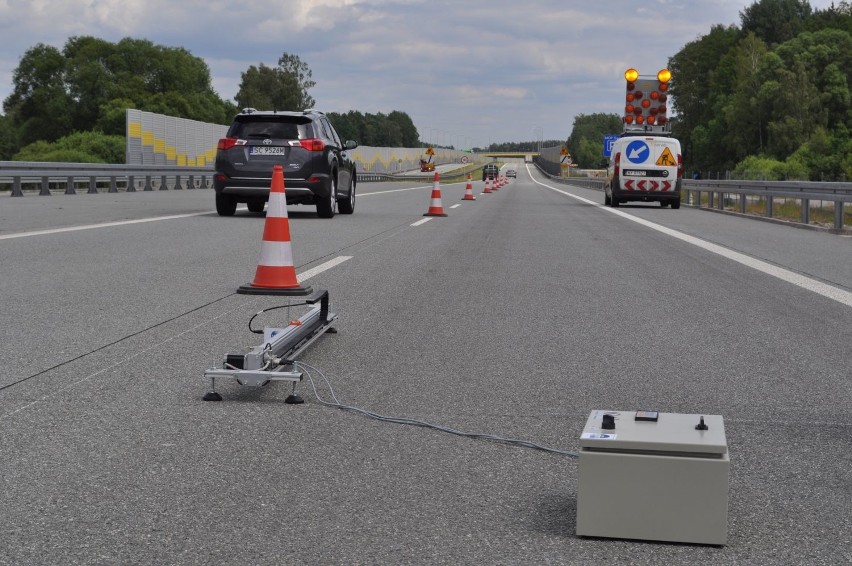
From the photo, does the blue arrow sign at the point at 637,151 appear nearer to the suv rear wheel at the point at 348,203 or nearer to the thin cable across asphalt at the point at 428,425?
the suv rear wheel at the point at 348,203

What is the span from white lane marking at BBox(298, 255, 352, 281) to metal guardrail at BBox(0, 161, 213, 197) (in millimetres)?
17355

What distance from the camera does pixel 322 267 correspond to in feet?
35.5

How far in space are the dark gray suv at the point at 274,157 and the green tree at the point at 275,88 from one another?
13997 cm

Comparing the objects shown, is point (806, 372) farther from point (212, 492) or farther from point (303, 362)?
point (212, 492)

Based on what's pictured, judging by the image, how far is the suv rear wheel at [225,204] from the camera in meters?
19.2

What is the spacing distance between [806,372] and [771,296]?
11.7 feet

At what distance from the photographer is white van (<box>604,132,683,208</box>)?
30156 millimetres

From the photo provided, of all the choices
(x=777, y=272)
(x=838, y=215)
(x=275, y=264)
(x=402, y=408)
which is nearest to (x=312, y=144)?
(x=838, y=215)

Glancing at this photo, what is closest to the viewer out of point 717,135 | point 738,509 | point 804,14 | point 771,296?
point 738,509

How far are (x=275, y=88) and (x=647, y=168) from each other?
133 meters

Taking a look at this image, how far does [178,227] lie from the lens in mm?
16391

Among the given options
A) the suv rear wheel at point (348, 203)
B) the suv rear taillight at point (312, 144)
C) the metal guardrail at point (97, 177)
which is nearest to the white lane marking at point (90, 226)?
the suv rear taillight at point (312, 144)

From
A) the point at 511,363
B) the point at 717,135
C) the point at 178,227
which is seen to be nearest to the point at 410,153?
the point at 717,135

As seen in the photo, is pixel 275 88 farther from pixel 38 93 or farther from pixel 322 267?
pixel 322 267
